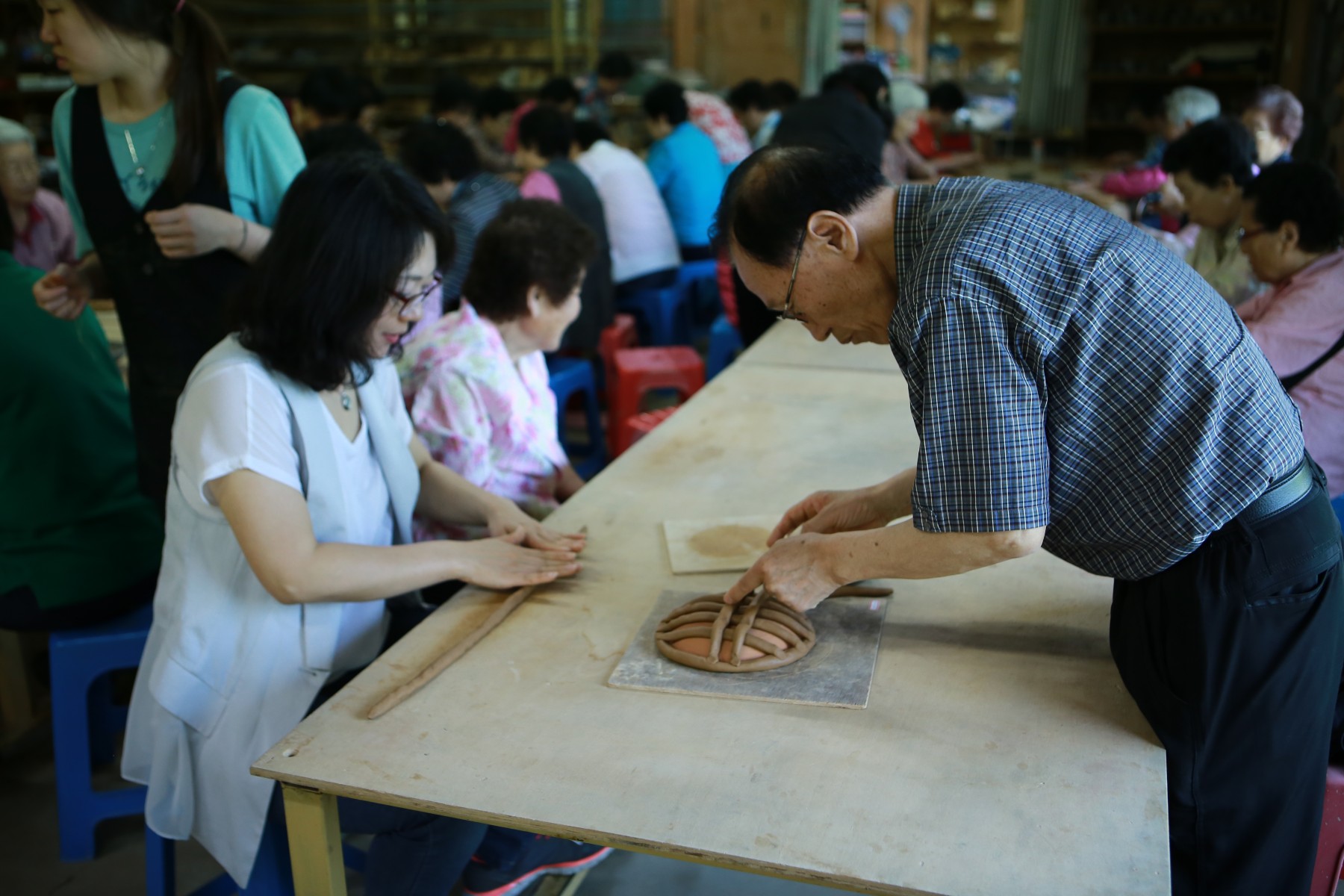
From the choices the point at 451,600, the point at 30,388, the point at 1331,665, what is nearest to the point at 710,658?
the point at 451,600

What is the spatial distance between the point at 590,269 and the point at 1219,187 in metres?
2.04

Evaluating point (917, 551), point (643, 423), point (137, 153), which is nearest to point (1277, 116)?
point (643, 423)

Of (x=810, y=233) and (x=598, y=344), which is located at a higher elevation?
(x=810, y=233)

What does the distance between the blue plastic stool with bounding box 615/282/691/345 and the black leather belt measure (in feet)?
12.1

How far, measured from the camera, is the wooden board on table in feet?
5.28

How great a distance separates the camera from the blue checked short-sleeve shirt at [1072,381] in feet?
3.48

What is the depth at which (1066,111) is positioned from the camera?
8.59 m

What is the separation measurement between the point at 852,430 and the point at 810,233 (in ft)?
3.73

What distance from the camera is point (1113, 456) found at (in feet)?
3.68

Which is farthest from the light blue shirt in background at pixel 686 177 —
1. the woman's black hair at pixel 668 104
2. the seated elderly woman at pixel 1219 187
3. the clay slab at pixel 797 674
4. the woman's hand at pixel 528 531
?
the clay slab at pixel 797 674

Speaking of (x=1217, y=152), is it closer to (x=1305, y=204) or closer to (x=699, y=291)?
(x=1305, y=204)

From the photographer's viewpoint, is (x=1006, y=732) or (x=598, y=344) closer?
(x=1006, y=732)

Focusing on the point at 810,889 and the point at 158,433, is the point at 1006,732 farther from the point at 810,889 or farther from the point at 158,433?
the point at 158,433

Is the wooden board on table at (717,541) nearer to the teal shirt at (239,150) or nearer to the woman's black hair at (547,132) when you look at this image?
the teal shirt at (239,150)
